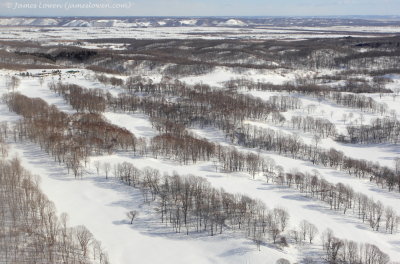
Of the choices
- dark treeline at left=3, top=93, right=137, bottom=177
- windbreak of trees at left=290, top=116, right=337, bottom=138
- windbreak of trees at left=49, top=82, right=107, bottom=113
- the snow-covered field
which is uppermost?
windbreak of trees at left=49, top=82, right=107, bottom=113

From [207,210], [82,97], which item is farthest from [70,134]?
[207,210]

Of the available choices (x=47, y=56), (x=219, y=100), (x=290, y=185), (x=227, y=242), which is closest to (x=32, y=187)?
(x=227, y=242)

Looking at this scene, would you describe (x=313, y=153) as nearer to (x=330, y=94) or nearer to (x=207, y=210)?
(x=207, y=210)

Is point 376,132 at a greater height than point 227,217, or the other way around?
point 376,132

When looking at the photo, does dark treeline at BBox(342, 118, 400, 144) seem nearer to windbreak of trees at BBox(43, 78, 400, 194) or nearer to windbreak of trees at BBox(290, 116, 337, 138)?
windbreak of trees at BBox(290, 116, 337, 138)

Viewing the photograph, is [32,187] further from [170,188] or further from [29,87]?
[29,87]

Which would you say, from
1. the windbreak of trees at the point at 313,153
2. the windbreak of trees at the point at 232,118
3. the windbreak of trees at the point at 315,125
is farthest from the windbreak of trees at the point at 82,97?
the windbreak of trees at the point at 315,125

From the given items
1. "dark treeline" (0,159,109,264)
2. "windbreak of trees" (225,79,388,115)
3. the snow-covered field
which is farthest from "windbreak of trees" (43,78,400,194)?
"dark treeline" (0,159,109,264)
